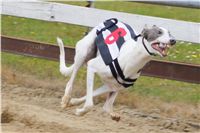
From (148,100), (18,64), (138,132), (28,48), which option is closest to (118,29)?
(138,132)

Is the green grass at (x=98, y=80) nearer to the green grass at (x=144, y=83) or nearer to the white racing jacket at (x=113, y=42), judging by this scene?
the green grass at (x=144, y=83)

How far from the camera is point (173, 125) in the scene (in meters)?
6.84

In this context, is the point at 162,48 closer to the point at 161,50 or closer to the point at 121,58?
the point at 161,50

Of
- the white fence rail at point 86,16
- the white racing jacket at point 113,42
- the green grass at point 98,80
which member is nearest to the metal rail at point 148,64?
the white fence rail at point 86,16

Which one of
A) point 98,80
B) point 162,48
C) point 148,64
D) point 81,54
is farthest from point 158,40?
point 98,80

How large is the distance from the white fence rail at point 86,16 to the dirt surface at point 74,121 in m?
0.92

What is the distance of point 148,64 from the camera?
7.12 m

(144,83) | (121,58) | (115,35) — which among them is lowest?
(144,83)

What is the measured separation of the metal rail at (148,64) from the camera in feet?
22.8

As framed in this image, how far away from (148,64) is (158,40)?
1885 millimetres

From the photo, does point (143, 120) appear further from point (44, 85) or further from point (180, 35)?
point (44, 85)

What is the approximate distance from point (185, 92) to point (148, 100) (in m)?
0.46

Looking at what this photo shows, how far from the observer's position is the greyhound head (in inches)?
205

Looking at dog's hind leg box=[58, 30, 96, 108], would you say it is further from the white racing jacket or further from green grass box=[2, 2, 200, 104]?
green grass box=[2, 2, 200, 104]
